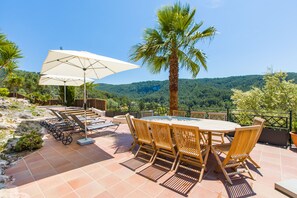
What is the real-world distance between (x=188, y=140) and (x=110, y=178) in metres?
1.56

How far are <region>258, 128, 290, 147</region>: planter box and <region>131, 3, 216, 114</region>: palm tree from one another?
9.84 feet

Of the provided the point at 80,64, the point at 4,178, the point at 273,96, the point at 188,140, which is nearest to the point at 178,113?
the point at 188,140

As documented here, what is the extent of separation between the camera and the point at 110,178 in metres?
2.60

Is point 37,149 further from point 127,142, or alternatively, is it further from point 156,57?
point 156,57

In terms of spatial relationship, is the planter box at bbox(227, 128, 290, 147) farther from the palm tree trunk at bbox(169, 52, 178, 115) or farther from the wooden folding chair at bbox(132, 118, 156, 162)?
the wooden folding chair at bbox(132, 118, 156, 162)

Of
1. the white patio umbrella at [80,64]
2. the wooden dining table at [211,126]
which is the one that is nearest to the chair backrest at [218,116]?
the wooden dining table at [211,126]

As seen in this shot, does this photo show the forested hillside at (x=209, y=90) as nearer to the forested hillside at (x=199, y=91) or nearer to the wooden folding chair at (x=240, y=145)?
the forested hillside at (x=199, y=91)

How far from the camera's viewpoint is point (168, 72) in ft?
19.9

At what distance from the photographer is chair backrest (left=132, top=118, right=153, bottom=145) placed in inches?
128

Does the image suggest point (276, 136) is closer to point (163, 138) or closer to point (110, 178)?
point (163, 138)

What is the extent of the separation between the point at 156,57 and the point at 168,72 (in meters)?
0.79

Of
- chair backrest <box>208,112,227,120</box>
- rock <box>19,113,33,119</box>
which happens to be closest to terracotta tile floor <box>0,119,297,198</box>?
chair backrest <box>208,112,227,120</box>

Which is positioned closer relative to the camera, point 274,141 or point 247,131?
point 247,131

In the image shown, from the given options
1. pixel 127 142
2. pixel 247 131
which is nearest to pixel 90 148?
pixel 127 142
